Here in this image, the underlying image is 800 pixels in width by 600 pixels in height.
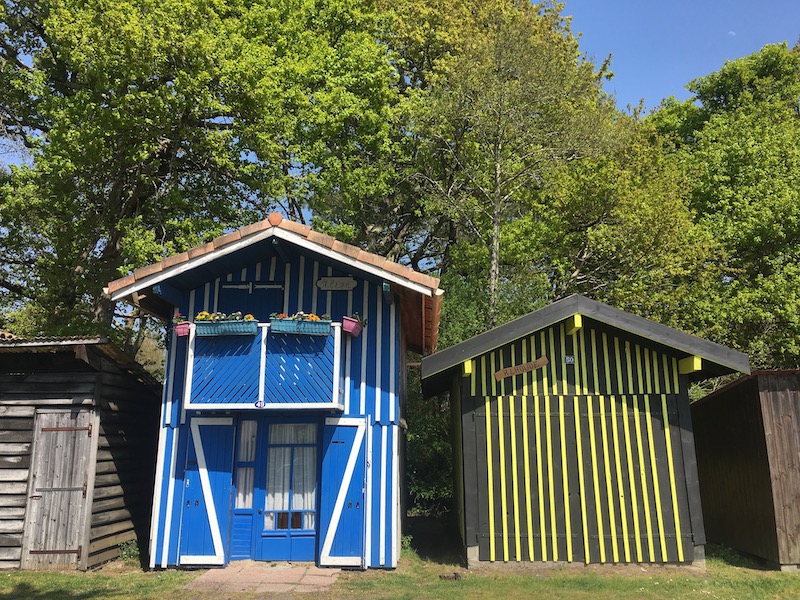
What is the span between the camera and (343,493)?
9047mm

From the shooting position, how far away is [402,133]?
2080 cm

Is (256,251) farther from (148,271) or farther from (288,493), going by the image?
(288,493)

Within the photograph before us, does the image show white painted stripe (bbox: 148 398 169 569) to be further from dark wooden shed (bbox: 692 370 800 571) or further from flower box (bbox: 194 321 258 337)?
dark wooden shed (bbox: 692 370 800 571)

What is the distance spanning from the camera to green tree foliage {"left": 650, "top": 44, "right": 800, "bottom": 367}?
1847cm

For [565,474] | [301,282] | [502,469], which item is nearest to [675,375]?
[565,474]

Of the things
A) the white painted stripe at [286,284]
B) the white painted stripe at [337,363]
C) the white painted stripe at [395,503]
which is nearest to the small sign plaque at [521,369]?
the white painted stripe at [395,503]

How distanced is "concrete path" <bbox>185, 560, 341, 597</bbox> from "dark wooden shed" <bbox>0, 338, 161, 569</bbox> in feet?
6.74

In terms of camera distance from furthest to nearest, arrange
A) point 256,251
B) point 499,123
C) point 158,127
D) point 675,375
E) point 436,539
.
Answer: point 499,123 → point 158,127 → point 436,539 → point 256,251 → point 675,375

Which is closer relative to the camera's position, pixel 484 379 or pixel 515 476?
pixel 515 476

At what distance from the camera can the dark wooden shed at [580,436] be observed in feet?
29.5

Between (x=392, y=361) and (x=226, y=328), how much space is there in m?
2.60

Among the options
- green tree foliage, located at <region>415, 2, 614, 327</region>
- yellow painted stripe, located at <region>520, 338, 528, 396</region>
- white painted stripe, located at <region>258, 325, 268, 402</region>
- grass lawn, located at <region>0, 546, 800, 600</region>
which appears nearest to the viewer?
grass lawn, located at <region>0, 546, 800, 600</region>

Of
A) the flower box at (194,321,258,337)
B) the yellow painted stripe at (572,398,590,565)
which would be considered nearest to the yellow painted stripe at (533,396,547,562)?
the yellow painted stripe at (572,398,590,565)

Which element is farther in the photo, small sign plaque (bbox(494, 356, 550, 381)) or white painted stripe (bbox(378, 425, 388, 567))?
small sign plaque (bbox(494, 356, 550, 381))
